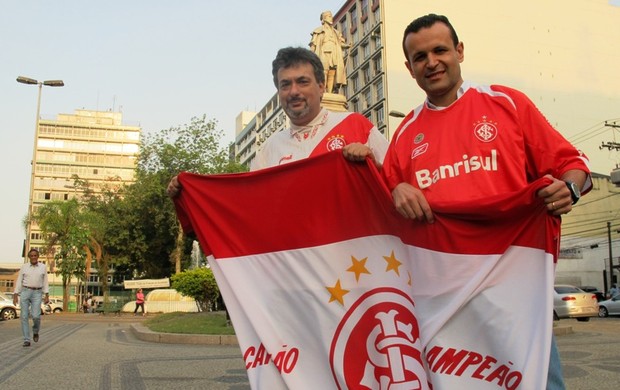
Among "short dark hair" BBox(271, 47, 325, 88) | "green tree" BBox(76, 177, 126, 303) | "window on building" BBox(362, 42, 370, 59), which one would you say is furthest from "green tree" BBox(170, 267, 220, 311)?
"window on building" BBox(362, 42, 370, 59)

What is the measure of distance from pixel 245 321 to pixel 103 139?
374 feet

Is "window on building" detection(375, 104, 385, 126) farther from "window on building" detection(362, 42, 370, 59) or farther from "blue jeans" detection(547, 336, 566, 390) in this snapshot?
"blue jeans" detection(547, 336, 566, 390)

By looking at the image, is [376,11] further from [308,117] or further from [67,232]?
[308,117]

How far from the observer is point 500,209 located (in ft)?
7.67

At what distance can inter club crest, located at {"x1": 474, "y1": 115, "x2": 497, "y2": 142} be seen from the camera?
8.10 ft

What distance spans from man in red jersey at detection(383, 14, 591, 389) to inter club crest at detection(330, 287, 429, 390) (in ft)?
1.51

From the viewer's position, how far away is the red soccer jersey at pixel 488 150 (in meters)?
2.44

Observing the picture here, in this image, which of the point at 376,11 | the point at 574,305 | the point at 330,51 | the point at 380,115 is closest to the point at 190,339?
the point at 330,51

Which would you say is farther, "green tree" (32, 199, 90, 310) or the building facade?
the building facade

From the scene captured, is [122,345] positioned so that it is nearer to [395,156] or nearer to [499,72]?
[395,156]

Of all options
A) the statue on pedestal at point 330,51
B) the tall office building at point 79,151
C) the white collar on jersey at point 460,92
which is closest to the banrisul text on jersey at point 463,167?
the white collar on jersey at point 460,92

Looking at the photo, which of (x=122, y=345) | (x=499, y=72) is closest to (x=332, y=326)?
(x=122, y=345)

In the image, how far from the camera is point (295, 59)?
3.63m

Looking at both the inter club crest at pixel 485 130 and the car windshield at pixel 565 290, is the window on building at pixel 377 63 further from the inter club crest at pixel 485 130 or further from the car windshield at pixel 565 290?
the inter club crest at pixel 485 130
